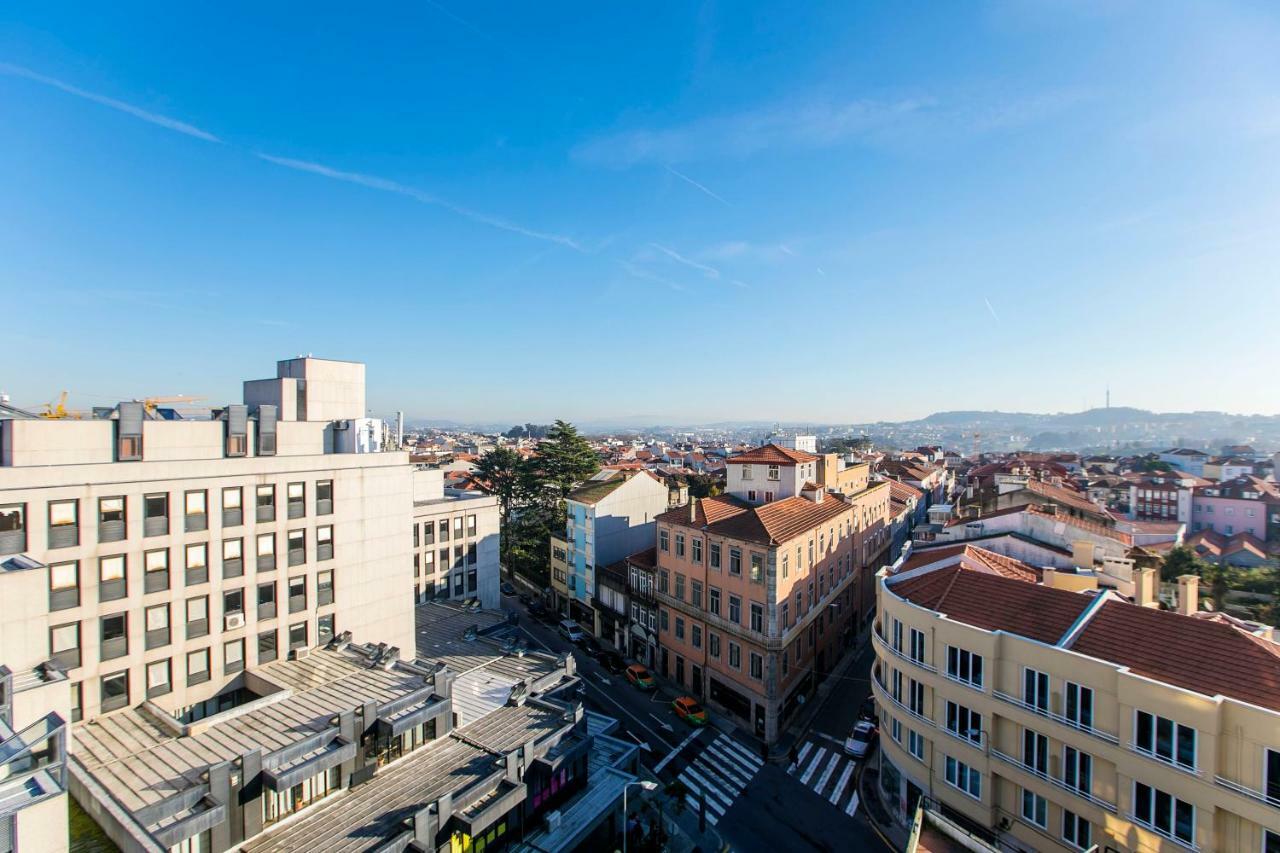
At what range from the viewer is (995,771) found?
892 inches

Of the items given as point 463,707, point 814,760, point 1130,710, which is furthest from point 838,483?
point 463,707

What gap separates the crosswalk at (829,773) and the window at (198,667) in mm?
28732

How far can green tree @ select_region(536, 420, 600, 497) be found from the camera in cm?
6006

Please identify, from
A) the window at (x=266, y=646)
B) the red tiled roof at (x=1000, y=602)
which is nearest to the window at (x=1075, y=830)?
the red tiled roof at (x=1000, y=602)

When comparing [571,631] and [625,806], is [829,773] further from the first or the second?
[571,631]

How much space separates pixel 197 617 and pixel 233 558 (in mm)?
2513

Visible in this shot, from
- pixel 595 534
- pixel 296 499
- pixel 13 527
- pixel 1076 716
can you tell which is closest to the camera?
pixel 13 527

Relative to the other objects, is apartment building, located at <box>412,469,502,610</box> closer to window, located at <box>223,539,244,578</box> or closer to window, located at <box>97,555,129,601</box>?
window, located at <box>223,539,244,578</box>

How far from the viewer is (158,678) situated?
2186 centimetres

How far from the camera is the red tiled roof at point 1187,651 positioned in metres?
17.7

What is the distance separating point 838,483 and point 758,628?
21.4 meters

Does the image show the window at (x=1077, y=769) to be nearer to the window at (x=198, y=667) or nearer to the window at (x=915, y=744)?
the window at (x=915, y=744)

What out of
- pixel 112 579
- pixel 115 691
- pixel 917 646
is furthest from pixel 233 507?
pixel 917 646

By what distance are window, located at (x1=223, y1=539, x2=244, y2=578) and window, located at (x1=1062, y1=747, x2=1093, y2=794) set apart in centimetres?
3358
